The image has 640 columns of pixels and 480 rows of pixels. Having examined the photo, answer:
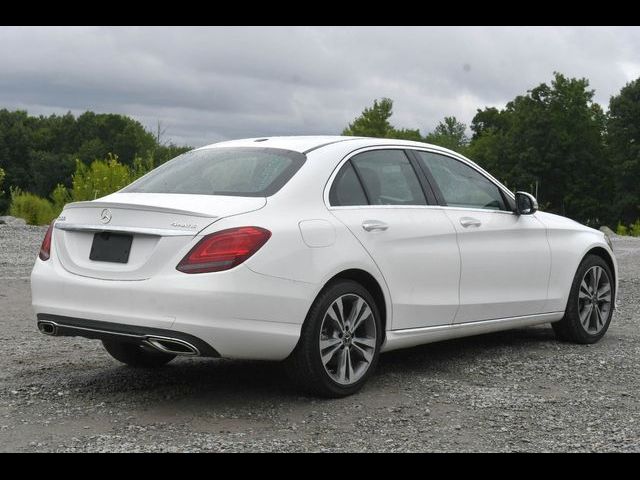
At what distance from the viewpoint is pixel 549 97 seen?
76625 millimetres

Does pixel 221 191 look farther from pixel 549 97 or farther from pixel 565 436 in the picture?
pixel 549 97

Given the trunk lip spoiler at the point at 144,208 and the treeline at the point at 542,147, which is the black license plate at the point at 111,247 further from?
the treeline at the point at 542,147

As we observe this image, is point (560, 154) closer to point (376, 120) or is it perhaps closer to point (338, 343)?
point (376, 120)

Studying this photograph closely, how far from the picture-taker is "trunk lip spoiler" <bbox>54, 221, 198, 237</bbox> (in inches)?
214

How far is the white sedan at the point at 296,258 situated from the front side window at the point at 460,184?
0.01 meters

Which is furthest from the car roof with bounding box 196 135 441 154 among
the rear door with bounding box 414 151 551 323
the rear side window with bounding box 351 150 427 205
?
the rear door with bounding box 414 151 551 323

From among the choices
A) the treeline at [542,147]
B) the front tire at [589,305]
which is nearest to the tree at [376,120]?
the treeline at [542,147]

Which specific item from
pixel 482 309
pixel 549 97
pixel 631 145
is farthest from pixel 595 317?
pixel 549 97

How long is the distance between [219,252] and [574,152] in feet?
234

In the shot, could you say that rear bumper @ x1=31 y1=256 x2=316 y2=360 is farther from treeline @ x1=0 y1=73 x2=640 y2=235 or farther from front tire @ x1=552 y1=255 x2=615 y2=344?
treeline @ x1=0 y1=73 x2=640 y2=235

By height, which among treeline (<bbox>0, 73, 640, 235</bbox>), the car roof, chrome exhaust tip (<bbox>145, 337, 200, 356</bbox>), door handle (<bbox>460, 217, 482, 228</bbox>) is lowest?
chrome exhaust tip (<bbox>145, 337, 200, 356</bbox>)

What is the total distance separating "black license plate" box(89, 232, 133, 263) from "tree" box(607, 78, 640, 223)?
215ft

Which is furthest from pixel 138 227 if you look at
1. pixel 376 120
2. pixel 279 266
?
pixel 376 120

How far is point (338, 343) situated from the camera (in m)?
5.96
